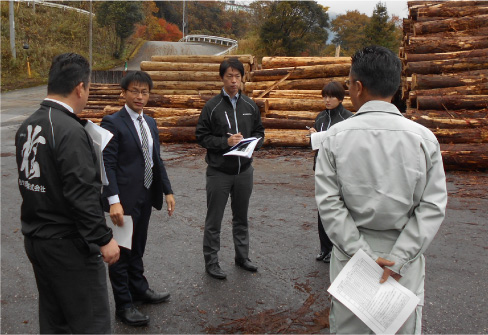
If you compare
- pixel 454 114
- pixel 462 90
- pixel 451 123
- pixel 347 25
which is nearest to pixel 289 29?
pixel 347 25

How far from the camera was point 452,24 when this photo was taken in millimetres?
13484

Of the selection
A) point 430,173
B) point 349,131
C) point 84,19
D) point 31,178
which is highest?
point 84,19

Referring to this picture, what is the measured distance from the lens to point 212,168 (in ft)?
15.8

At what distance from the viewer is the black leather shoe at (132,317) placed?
3.77 meters

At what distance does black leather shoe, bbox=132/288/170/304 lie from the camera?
4129mm

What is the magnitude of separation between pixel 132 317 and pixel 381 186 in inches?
100

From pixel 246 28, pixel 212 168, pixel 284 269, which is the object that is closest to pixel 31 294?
pixel 212 168

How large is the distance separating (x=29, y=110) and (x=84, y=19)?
28.8 metres

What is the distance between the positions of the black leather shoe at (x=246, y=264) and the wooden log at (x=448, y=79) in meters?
8.70

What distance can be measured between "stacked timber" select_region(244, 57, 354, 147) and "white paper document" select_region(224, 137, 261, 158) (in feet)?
24.2

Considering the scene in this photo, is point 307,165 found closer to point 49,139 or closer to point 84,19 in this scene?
point 49,139

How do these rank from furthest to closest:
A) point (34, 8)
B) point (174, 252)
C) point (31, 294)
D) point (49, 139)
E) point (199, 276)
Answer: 1. point (34, 8)
2. point (174, 252)
3. point (199, 276)
4. point (31, 294)
5. point (49, 139)

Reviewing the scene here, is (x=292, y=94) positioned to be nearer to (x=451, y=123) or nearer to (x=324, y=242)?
(x=451, y=123)

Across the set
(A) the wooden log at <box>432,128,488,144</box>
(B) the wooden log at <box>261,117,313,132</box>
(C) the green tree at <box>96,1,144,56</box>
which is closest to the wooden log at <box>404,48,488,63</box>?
(A) the wooden log at <box>432,128,488,144</box>
